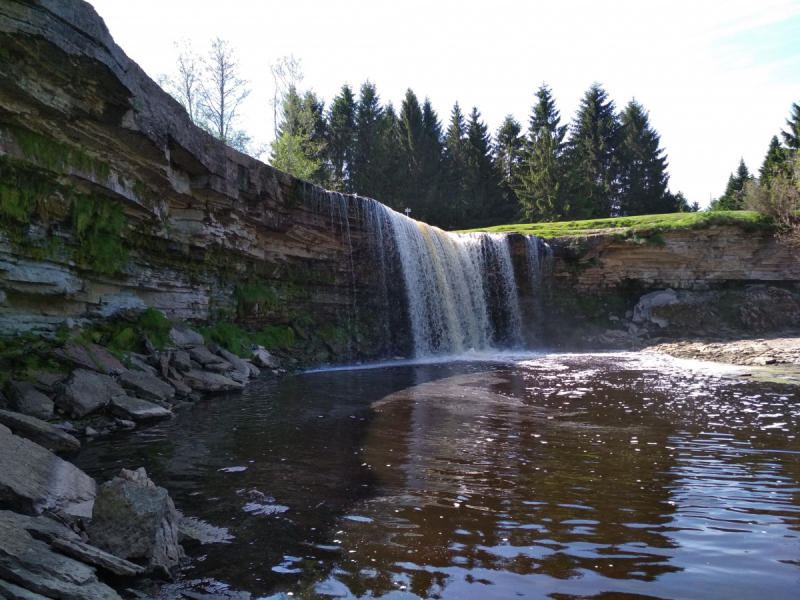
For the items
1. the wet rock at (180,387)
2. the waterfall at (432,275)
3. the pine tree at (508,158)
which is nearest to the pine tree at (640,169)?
the pine tree at (508,158)

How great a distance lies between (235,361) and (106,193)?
4956mm

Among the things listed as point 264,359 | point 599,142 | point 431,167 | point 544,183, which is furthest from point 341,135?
point 264,359

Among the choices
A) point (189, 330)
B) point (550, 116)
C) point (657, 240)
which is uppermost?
point (550, 116)

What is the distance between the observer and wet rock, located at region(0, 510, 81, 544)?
326 cm

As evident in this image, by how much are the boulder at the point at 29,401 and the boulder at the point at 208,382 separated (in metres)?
3.23

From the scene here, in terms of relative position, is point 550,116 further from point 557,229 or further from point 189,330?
point 189,330

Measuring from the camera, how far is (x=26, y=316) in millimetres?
9328

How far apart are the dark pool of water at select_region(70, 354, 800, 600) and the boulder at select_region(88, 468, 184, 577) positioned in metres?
0.24

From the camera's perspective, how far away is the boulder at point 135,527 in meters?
3.46

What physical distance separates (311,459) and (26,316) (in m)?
6.80

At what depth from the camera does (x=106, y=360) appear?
31.2 ft

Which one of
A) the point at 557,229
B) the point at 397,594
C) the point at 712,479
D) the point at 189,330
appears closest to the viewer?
the point at 397,594

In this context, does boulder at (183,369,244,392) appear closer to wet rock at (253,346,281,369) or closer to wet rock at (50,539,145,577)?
wet rock at (253,346,281,369)

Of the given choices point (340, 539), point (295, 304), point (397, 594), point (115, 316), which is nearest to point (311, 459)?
point (340, 539)
